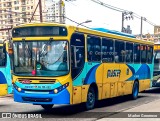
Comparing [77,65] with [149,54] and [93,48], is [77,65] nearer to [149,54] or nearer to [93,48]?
[93,48]

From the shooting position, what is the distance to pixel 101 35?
15.0m

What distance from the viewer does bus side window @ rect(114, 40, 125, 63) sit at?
16.6 m

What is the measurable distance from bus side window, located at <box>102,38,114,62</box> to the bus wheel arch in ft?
4.42

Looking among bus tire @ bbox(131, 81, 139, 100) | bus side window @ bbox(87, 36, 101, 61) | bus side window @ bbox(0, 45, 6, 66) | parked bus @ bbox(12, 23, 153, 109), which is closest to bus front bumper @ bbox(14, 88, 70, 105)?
parked bus @ bbox(12, 23, 153, 109)

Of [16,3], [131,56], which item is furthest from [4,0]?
[131,56]

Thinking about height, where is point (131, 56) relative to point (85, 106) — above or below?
above

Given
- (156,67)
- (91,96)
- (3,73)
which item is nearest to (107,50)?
(91,96)

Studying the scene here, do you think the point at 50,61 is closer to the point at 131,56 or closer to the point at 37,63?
the point at 37,63

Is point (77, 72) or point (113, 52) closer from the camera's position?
point (77, 72)

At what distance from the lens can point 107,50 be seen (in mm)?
15539

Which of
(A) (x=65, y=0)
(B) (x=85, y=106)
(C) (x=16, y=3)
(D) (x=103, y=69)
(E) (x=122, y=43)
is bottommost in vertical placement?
(B) (x=85, y=106)

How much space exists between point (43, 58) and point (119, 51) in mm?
5452

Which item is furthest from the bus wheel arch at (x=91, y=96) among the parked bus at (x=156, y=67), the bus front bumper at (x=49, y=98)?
the parked bus at (x=156, y=67)

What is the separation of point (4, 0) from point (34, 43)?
369 ft
